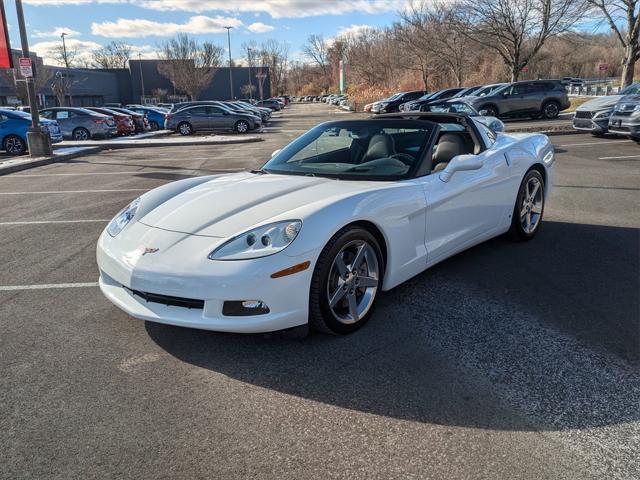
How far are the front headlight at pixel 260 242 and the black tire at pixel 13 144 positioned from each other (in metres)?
15.7

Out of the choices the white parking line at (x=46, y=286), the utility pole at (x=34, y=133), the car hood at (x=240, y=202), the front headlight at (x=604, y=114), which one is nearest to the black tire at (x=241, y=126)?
the utility pole at (x=34, y=133)

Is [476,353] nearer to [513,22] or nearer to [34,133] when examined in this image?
[34,133]

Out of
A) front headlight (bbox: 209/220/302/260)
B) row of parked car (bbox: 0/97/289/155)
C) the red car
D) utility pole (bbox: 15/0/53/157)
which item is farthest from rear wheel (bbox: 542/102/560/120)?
front headlight (bbox: 209/220/302/260)

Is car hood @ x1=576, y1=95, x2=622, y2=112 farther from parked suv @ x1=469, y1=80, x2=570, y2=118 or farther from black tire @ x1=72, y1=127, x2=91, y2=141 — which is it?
black tire @ x1=72, y1=127, x2=91, y2=141

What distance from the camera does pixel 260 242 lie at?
2.96 m

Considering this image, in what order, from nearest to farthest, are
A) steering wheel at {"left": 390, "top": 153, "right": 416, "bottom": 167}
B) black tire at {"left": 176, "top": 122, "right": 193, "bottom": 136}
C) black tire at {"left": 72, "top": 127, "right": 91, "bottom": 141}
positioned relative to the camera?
steering wheel at {"left": 390, "top": 153, "right": 416, "bottom": 167}, black tire at {"left": 72, "top": 127, "right": 91, "bottom": 141}, black tire at {"left": 176, "top": 122, "right": 193, "bottom": 136}

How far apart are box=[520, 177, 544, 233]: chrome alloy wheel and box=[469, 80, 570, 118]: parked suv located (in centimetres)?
1849

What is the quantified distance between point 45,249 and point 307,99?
4307 inches

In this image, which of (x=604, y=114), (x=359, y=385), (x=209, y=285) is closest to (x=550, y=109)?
(x=604, y=114)

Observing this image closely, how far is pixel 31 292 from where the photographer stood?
421cm

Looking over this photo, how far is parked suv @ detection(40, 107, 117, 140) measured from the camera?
21.3m

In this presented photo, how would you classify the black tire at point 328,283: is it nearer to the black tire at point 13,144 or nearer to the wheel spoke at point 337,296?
the wheel spoke at point 337,296

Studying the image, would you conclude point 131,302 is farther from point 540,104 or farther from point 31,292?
point 540,104

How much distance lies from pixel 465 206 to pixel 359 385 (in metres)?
2.07
